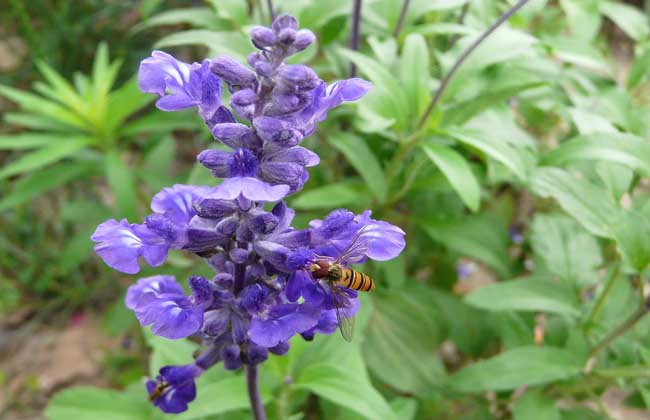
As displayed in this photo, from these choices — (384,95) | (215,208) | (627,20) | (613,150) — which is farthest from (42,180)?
(627,20)

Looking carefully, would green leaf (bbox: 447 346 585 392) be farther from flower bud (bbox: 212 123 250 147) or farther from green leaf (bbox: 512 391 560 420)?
flower bud (bbox: 212 123 250 147)

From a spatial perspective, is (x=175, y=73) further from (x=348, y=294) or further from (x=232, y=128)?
(x=348, y=294)

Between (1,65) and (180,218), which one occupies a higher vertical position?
(180,218)

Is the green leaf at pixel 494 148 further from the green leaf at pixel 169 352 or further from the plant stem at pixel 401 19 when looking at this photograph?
the green leaf at pixel 169 352

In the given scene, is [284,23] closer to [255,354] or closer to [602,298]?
[255,354]

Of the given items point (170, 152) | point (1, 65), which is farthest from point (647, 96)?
point (1, 65)

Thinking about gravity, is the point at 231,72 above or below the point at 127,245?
above
